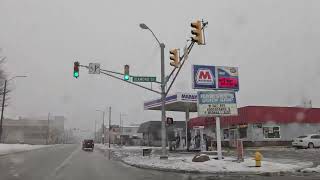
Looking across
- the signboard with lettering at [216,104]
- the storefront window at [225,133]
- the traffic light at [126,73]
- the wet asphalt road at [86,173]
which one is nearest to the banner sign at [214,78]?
the signboard with lettering at [216,104]

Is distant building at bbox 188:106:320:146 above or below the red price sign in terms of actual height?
below

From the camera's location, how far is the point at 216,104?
25.2 metres

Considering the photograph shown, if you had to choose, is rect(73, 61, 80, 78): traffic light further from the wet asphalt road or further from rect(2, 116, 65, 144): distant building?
rect(2, 116, 65, 144): distant building

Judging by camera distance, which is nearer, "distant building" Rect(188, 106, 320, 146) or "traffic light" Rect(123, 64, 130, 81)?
"traffic light" Rect(123, 64, 130, 81)

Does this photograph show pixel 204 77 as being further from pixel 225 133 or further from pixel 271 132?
pixel 225 133

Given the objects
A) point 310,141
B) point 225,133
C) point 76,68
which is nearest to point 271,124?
point 225,133

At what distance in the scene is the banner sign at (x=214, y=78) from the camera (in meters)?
25.5

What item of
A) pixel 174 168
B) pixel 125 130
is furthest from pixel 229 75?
pixel 125 130

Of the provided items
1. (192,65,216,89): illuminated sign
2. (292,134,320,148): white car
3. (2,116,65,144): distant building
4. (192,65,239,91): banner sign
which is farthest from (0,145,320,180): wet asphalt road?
(2,116,65,144): distant building

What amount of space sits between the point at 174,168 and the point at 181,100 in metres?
23.0

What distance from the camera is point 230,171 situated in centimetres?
1733

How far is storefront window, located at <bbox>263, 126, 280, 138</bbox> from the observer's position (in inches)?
1838

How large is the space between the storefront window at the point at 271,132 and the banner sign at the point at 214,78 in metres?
22.2

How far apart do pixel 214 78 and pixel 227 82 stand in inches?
35.7
